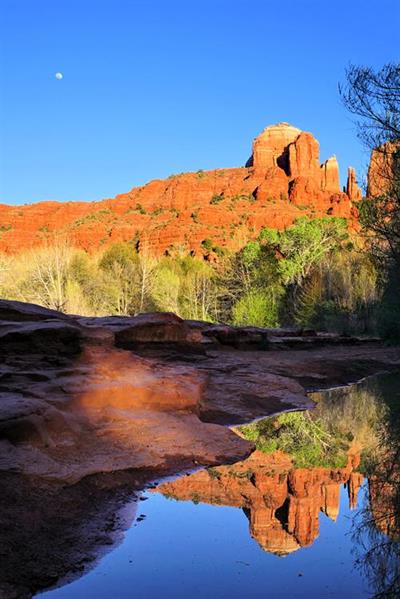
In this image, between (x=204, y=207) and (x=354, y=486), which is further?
(x=204, y=207)

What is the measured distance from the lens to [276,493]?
6.65 metres

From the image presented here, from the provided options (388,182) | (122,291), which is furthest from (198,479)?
(122,291)

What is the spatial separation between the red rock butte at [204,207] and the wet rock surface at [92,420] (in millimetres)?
62286

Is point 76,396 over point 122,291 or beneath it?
beneath

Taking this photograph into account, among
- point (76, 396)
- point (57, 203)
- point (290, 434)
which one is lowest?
point (290, 434)

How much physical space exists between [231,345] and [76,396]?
14100 mm

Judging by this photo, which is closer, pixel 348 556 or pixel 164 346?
pixel 348 556

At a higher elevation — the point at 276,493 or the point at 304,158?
the point at 304,158

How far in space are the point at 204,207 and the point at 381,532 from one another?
9147 centimetres

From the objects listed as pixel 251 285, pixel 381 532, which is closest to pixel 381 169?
pixel 381 532

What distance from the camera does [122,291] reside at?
47.3 metres

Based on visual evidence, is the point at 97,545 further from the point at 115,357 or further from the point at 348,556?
the point at 115,357

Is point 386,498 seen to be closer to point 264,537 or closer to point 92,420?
point 264,537

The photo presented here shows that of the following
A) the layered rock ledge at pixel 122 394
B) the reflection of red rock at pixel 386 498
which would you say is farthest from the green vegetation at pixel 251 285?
the reflection of red rock at pixel 386 498
